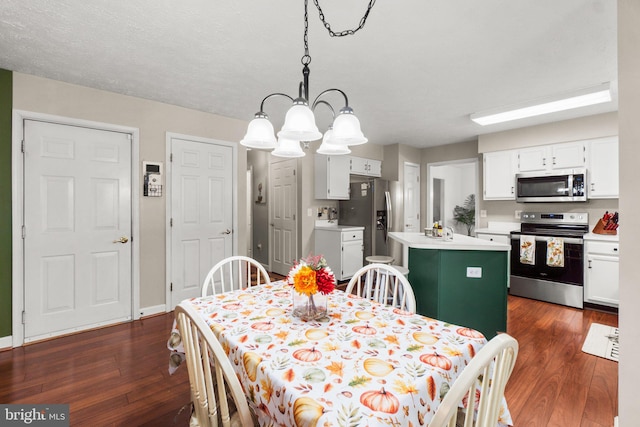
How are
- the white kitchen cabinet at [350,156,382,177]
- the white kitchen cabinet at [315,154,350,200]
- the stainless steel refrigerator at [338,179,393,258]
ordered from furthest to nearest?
1. the white kitchen cabinet at [350,156,382,177]
2. the stainless steel refrigerator at [338,179,393,258]
3. the white kitchen cabinet at [315,154,350,200]

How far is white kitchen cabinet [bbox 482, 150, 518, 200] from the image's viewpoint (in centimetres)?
448

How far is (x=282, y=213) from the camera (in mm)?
5191

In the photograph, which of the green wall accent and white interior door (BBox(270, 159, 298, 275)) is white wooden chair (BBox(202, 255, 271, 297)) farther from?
the green wall accent

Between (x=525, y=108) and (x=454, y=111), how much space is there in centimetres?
71

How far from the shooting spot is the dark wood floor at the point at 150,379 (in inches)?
71.7

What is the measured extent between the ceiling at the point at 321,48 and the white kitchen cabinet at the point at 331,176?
1.40 m

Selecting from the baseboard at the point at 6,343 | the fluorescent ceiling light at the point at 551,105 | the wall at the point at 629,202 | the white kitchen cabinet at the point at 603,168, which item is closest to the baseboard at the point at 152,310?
the baseboard at the point at 6,343

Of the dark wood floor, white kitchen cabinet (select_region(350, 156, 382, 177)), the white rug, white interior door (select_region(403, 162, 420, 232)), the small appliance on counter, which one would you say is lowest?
the dark wood floor

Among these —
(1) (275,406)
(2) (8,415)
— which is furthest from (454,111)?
(2) (8,415)

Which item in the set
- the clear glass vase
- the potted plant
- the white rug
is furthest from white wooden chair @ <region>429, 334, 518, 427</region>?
the potted plant

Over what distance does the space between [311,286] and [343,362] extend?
0.38m

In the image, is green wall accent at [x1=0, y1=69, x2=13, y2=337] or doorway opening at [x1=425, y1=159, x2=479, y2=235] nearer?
green wall accent at [x1=0, y1=69, x2=13, y2=337]

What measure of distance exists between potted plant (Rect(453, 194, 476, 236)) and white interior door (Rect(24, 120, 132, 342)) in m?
7.01

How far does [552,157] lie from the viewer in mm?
4109
